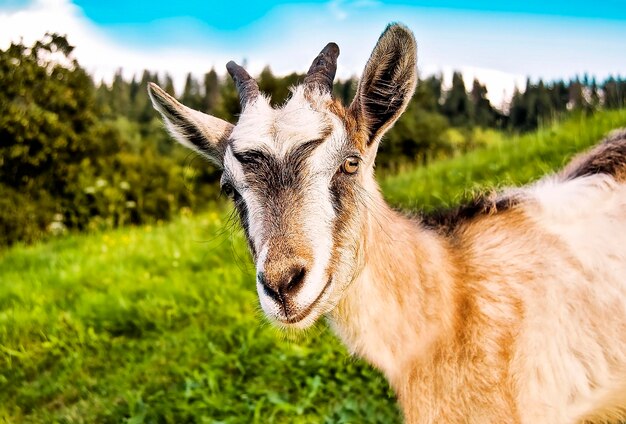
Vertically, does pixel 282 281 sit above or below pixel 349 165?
below

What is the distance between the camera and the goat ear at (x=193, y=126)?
9.95 feet

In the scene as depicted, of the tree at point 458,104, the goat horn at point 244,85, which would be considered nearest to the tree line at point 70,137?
the tree at point 458,104

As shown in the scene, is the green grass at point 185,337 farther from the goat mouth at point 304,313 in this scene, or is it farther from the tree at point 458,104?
the tree at point 458,104

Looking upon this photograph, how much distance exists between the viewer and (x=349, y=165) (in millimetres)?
2623

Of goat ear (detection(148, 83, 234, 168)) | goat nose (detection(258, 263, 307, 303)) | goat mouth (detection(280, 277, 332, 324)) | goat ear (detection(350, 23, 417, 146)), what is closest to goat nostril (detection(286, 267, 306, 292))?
goat nose (detection(258, 263, 307, 303))

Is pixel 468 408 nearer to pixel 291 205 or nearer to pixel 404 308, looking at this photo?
pixel 404 308

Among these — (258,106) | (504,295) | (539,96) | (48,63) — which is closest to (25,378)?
(258,106)

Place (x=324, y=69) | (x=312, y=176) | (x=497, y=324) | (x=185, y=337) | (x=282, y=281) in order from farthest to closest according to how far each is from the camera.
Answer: (x=185, y=337) → (x=324, y=69) → (x=497, y=324) → (x=312, y=176) → (x=282, y=281)

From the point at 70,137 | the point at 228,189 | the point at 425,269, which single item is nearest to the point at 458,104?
the point at 70,137

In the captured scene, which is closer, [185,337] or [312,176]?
[312,176]

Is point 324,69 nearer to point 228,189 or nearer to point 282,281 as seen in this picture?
point 228,189

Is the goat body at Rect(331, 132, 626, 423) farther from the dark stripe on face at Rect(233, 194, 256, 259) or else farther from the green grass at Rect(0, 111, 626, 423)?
the green grass at Rect(0, 111, 626, 423)

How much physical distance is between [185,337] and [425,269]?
3.31m

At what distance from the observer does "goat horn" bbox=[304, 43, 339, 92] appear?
9.28ft
